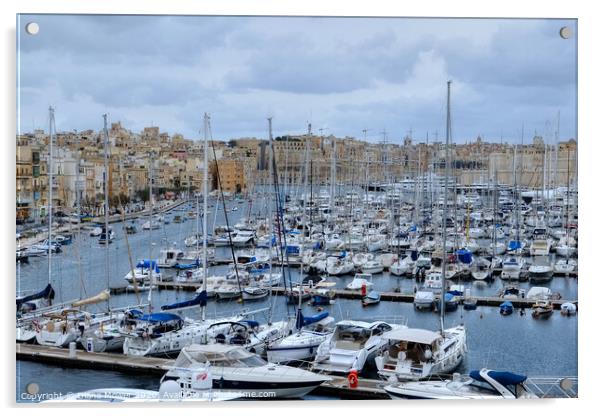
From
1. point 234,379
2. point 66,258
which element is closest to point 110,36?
point 234,379

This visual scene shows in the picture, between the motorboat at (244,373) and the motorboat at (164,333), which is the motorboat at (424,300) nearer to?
the motorboat at (164,333)

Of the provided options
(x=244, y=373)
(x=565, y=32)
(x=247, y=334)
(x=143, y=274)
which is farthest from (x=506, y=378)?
(x=143, y=274)

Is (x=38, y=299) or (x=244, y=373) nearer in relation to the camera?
(x=244, y=373)

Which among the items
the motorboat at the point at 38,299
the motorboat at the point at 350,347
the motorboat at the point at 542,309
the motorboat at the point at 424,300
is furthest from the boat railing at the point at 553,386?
the motorboat at the point at 424,300

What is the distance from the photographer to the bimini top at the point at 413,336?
19.2ft

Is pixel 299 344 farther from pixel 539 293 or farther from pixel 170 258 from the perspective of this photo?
pixel 170 258

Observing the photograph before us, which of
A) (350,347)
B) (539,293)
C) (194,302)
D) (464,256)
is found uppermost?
(464,256)

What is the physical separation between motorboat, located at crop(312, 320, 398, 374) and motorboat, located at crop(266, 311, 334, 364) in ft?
0.42

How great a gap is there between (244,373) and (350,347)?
1.31 m

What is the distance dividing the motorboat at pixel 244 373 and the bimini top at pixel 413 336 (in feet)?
2.36

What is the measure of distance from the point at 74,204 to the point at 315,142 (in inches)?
102

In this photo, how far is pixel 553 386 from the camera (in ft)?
15.9

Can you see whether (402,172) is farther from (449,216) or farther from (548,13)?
(548,13)

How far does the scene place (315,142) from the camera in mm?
8320
